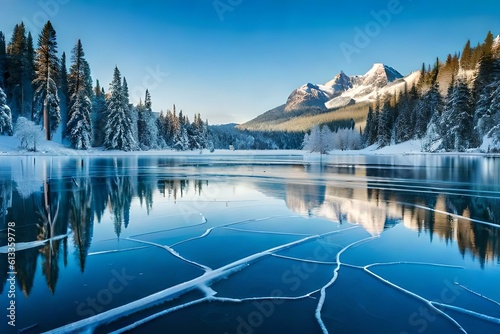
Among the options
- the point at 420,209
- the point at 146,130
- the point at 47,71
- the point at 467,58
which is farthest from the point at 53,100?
the point at 467,58

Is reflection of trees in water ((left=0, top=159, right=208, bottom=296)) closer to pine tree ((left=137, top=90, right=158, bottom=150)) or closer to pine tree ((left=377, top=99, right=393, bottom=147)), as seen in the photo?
pine tree ((left=137, top=90, right=158, bottom=150))

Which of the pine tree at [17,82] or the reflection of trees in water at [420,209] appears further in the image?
the pine tree at [17,82]

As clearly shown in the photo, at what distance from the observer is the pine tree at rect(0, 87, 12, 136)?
4284cm

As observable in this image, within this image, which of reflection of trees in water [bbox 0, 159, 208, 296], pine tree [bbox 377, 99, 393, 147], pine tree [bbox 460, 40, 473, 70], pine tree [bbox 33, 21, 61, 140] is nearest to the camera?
reflection of trees in water [bbox 0, 159, 208, 296]

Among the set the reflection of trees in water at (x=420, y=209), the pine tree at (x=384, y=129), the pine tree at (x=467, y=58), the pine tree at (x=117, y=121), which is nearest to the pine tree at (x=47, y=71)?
the pine tree at (x=117, y=121)

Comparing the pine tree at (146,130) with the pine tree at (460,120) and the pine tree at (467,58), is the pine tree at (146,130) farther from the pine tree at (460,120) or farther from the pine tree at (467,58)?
the pine tree at (467,58)

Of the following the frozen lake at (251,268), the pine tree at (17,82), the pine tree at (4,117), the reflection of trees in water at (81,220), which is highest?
the pine tree at (17,82)

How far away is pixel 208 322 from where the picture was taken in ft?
12.5

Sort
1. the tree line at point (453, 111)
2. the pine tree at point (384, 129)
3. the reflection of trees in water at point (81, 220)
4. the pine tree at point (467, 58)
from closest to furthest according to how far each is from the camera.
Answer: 1. the reflection of trees in water at point (81, 220)
2. the tree line at point (453, 111)
3. the pine tree at point (384, 129)
4. the pine tree at point (467, 58)

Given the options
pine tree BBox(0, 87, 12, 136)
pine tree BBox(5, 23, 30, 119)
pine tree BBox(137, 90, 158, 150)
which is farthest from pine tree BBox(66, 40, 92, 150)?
pine tree BBox(137, 90, 158, 150)

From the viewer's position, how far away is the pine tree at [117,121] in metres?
58.5

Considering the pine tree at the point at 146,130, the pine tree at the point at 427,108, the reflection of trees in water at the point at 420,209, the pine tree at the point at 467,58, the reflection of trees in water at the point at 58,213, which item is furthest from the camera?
the pine tree at the point at 467,58

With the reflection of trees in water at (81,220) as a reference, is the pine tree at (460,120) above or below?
above

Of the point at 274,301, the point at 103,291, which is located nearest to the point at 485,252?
the point at 274,301
